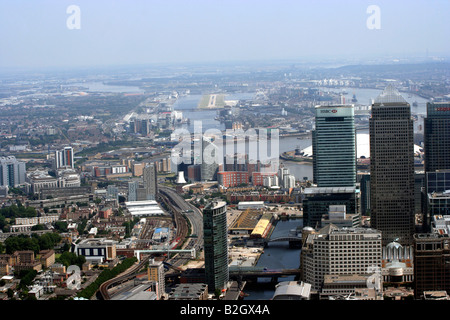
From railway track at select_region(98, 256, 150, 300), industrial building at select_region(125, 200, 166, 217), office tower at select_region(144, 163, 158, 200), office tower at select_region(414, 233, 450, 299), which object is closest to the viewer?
office tower at select_region(414, 233, 450, 299)

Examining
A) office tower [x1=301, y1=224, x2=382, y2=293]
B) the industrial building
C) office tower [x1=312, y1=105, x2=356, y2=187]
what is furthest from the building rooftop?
the industrial building

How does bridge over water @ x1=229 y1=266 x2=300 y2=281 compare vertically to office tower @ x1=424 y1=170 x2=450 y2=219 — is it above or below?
below

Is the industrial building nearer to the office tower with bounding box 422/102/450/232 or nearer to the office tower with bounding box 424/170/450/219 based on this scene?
the office tower with bounding box 422/102/450/232

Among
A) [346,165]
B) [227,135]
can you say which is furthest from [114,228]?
[227,135]

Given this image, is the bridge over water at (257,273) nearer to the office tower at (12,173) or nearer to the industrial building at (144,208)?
the industrial building at (144,208)

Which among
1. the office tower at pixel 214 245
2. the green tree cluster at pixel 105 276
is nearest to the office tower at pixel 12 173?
the green tree cluster at pixel 105 276

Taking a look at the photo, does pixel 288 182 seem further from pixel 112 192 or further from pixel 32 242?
pixel 32 242
